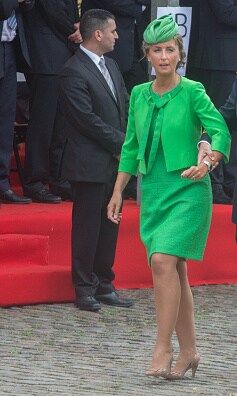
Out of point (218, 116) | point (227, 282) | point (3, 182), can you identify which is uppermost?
point (218, 116)

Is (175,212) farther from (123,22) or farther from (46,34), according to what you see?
(123,22)

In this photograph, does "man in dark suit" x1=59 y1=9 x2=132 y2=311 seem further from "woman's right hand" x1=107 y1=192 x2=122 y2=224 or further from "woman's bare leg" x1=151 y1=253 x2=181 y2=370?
"woman's bare leg" x1=151 y1=253 x2=181 y2=370

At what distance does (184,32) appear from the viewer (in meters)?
10.4

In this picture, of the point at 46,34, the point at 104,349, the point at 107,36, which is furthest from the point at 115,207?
the point at 46,34

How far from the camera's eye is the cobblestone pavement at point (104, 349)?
7367 millimetres

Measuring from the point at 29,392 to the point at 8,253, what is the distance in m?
2.66

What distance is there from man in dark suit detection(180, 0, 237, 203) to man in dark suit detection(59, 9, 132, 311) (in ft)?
4.93

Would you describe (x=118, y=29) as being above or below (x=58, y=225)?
above

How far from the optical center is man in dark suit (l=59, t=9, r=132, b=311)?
944 cm

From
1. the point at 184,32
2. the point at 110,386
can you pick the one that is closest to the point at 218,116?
the point at 110,386

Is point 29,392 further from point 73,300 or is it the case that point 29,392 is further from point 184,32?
point 184,32

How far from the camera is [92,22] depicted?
31.6 feet

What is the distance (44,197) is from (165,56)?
3404 millimetres

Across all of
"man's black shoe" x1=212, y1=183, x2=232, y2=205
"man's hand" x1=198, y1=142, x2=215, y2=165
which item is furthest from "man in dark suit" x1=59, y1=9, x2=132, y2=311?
"man's hand" x1=198, y1=142, x2=215, y2=165
